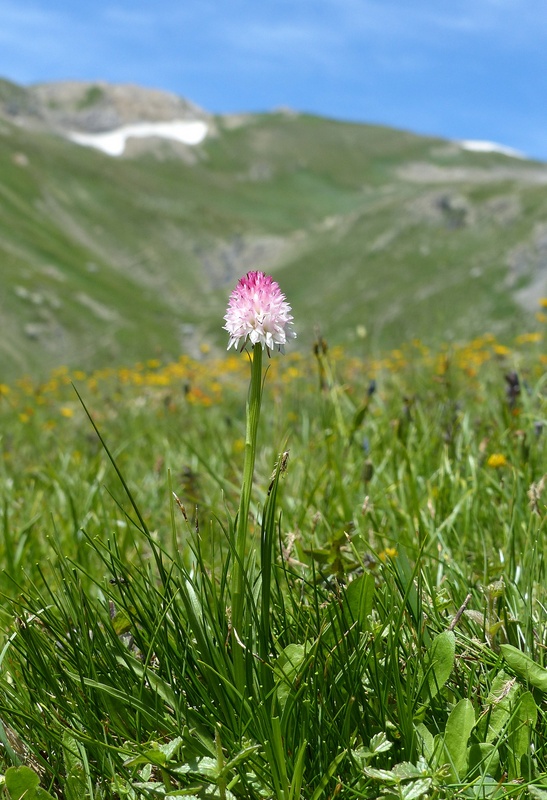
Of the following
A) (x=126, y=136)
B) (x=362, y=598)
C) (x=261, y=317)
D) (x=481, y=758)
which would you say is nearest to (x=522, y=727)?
(x=481, y=758)

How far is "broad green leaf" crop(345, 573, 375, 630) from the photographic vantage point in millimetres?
1620

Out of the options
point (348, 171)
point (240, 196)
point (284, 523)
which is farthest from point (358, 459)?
point (348, 171)

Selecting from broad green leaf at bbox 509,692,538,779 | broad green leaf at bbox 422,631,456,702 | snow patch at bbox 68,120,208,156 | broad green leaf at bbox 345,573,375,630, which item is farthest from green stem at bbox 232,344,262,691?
snow patch at bbox 68,120,208,156

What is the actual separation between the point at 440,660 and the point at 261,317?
809mm

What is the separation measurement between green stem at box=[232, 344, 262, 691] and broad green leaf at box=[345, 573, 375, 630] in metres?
0.27

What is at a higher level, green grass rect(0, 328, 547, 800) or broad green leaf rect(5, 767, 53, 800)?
green grass rect(0, 328, 547, 800)

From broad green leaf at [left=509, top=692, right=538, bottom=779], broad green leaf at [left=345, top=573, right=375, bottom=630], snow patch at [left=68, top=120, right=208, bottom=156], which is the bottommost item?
broad green leaf at [left=509, top=692, right=538, bottom=779]

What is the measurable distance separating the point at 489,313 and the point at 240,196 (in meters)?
106

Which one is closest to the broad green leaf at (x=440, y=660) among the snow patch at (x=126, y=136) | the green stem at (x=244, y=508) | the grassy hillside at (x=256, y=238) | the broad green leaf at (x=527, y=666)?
the broad green leaf at (x=527, y=666)

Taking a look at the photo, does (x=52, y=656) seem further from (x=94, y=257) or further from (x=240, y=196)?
(x=240, y=196)

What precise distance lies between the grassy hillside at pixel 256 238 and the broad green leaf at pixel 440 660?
2.78 meters

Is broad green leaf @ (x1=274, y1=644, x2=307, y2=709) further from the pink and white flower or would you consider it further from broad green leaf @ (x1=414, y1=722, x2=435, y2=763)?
the pink and white flower

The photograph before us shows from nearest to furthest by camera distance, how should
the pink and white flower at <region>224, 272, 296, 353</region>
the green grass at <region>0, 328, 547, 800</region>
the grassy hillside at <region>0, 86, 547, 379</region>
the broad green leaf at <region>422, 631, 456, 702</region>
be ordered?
the pink and white flower at <region>224, 272, 296, 353</region>, the green grass at <region>0, 328, 547, 800</region>, the broad green leaf at <region>422, 631, 456, 702</region>, the grassy hillside at <region>0, 86, 547, 379</region>

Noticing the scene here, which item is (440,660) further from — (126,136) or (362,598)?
(126,136)
